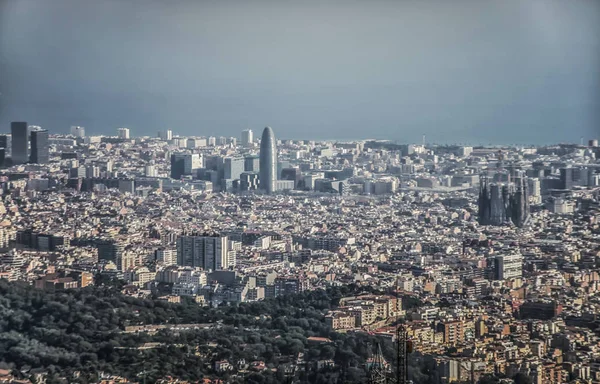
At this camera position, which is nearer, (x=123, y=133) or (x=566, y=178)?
(x=566, y=178)

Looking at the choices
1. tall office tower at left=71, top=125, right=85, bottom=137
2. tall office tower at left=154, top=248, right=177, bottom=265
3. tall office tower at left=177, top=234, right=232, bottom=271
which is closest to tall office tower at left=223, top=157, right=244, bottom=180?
tall office tower at left=71, top=125, right=85, bottom=137

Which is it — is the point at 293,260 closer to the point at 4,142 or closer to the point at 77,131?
the point at 4,142

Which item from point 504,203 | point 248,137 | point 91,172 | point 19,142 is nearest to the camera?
point 19,142

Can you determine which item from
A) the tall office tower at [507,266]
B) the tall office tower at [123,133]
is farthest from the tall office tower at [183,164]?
the tall office tower at [507,266]

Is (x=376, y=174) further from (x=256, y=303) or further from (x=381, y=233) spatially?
(x=256, y=303)

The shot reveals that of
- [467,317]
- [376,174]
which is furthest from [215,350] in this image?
[376,174]

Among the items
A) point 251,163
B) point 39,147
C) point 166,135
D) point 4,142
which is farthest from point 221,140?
point 4,142
